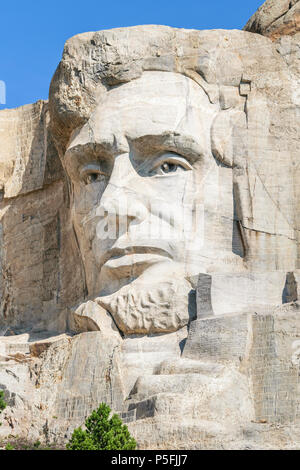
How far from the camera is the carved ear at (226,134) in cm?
2088

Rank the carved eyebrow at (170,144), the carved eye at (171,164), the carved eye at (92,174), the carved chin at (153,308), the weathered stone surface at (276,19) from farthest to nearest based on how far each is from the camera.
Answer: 1. the weathered stone surface at (276,19)
2. the carved eye at (92,174)
3. the carved eye at (171,164)
4. the carved eyebrow at (170,144)
5. the carved chin at (153,308)

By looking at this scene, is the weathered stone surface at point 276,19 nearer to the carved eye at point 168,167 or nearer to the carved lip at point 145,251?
the carved eye at point 168,167


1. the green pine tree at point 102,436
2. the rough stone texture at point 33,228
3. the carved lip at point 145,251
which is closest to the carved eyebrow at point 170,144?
the carved lip at point 145,251

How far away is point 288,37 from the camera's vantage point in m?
21.7

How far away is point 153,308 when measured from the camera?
19.8m

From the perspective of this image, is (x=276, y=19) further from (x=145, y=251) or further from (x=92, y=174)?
(x=145, y=251)

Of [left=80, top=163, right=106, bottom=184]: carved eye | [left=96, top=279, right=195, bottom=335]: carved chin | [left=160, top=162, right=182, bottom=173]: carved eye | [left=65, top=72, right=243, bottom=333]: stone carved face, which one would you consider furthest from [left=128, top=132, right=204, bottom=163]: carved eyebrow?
[left=96, top=279, right=195, bottom=335]: carved chin

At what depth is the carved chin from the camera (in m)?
19.7

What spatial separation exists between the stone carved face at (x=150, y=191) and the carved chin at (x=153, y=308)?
2 cm

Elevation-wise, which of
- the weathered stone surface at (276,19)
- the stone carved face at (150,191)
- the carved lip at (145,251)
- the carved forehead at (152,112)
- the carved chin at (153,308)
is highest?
the weathered stone surface at (276,19)

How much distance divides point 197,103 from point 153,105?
0.64 meters
